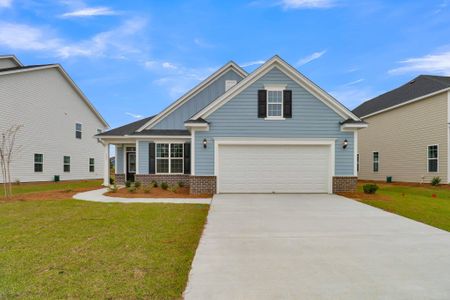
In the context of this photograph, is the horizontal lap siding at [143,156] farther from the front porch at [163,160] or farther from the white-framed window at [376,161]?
the white-framed window at [376,161]

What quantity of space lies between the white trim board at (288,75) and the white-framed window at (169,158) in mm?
3874

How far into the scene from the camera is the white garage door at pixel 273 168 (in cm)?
1347

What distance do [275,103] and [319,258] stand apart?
9.58m

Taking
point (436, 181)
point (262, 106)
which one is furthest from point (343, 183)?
point (436, 181)

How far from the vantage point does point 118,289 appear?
12.1ft

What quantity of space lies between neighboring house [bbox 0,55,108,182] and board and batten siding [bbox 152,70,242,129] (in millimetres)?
9725

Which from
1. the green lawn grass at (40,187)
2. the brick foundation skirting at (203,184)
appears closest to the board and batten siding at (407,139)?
the brick foundation skirting at (203,184)

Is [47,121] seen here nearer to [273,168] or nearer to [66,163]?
[66,163]

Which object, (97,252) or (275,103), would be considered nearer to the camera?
(97,252)

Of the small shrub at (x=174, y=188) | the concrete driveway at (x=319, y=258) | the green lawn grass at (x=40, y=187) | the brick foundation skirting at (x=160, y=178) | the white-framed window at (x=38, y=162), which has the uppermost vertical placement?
the white-framed window at (x=38, y=162)

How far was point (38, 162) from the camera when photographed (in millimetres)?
22156

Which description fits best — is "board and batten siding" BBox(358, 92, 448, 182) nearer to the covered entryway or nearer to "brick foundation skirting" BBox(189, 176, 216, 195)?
the covered entryway

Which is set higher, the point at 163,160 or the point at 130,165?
the point at 163,160

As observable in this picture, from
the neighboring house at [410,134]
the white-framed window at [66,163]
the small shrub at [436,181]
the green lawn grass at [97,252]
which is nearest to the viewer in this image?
the green lawn grass at [97,252]
